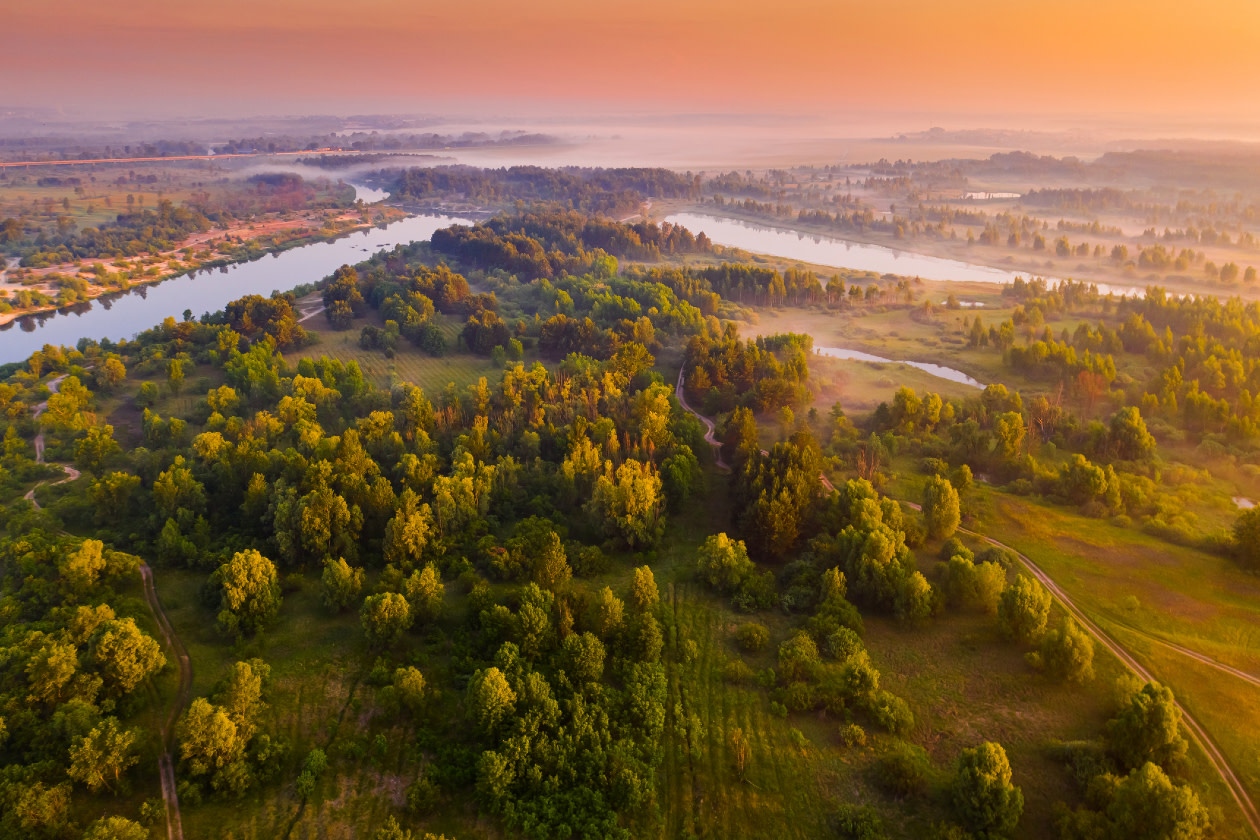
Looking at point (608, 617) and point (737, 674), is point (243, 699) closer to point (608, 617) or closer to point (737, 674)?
point (608, 617)

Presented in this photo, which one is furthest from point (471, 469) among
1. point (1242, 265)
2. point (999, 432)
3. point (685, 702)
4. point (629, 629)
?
point (1242, 265)

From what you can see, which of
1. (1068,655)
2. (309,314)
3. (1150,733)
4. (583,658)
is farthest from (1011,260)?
(583,658)

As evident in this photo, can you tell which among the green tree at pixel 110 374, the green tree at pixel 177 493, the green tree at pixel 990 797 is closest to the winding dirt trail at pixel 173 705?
the green tree at pixel 177 493

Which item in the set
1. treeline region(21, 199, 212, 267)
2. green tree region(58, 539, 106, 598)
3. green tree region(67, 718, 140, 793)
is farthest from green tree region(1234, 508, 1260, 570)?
treeline region(21, 199, 212, 267)

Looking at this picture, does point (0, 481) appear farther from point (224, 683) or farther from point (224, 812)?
point (224, 812)

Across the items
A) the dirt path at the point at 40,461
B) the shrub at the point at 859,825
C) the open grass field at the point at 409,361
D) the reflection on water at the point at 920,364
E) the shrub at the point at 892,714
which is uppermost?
the reflection on water at the point at 920,364

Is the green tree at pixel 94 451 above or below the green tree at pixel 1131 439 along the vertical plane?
below

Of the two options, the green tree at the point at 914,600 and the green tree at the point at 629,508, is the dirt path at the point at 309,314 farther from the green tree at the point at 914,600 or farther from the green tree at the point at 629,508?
the green tree at the point at 914,600
